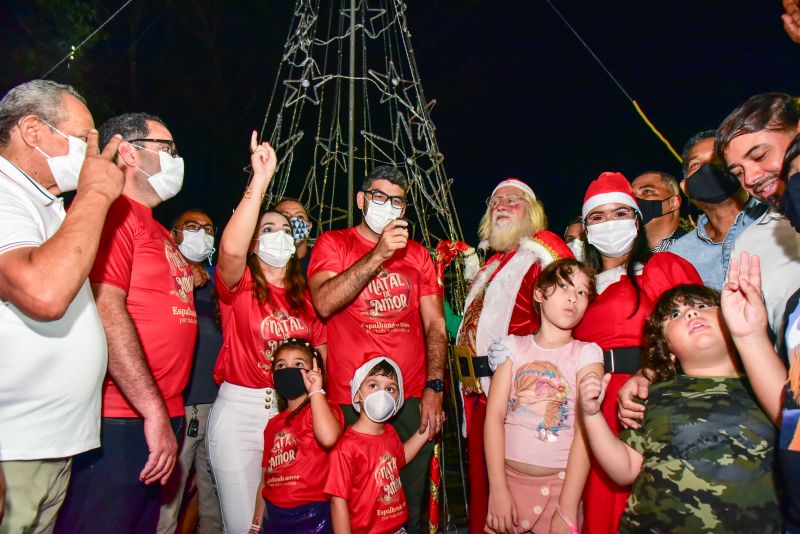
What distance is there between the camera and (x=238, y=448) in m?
3.02

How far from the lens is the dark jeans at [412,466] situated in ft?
10.2

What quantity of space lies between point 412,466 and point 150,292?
1674 mm

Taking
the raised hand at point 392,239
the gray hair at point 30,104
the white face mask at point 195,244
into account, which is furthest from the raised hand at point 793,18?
the white face mask at point 195,244

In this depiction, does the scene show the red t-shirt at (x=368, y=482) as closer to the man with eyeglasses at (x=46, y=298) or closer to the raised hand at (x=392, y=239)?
the raised hand at (x=392, y=239)

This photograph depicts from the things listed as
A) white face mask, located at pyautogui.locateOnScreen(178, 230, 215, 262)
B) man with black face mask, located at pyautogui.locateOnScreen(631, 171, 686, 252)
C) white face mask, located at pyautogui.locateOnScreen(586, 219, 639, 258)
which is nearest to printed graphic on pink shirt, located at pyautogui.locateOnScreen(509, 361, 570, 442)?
white face mask, located at pyautogui.locateOnScreen(586, 219, 639, 258)

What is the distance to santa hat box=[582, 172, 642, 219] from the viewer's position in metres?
2.79

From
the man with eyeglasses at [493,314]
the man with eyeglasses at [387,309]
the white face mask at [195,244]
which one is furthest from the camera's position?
the white face mask at [195,244]

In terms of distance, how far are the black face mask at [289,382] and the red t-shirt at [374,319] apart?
0.80 ft

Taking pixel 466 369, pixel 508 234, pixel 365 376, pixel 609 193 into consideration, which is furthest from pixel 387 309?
pixel 609 193

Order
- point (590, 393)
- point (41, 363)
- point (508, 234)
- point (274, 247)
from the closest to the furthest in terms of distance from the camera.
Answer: point (41, 363) → point (590, 393) → point (274, 247) → point (508, 234)

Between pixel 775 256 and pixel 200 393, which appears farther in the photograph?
pixel 200 393

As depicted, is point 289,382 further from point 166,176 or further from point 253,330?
point 166,176

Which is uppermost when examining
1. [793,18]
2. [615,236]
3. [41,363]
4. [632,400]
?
[793,18]

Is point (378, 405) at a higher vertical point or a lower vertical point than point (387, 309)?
lower
